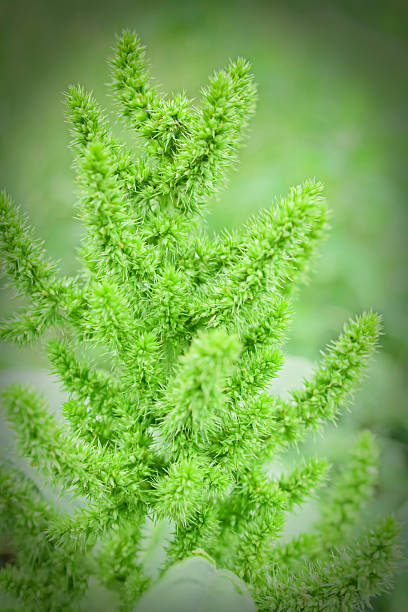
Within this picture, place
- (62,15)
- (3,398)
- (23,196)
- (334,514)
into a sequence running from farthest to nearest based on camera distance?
1. (23,196)
2. (62,15)
3. (334,514)
4. (3,398)

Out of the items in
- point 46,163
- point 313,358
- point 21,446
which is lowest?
point 21,446

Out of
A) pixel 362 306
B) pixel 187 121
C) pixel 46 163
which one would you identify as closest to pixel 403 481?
pixel 362 306

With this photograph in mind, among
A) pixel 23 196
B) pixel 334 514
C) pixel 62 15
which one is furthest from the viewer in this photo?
pixel 23 196

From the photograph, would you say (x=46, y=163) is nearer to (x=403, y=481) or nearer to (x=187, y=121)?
(x=187, y=121)

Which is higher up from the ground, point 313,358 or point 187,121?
point 313,358

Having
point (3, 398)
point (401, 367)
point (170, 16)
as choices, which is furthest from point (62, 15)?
point (401, 367)

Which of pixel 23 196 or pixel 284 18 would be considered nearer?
pixel 284 18
